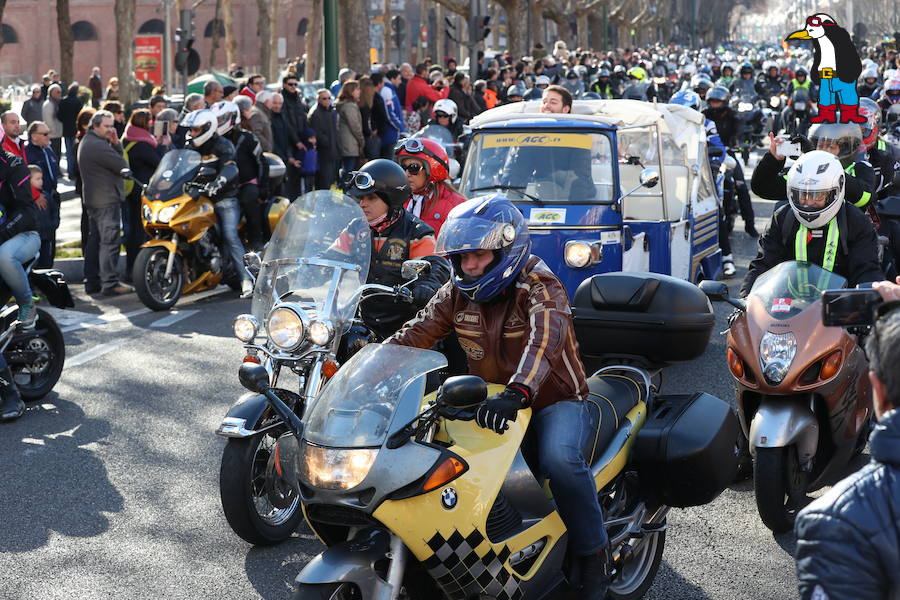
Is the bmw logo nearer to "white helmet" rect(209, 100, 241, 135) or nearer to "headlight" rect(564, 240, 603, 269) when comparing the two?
"headlight" rect(564, 240, 603, 269)

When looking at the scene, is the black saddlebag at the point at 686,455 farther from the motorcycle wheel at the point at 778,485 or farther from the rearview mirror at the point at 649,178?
the rearview mirror at the point at 649,178

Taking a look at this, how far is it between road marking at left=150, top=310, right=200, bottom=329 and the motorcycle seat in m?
6.50

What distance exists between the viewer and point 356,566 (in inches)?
144

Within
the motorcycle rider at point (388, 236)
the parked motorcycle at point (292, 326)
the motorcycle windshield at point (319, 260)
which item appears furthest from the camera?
the motorcycle rider at point (388, 236)

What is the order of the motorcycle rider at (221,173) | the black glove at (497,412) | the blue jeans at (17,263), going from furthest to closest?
the motorcycle rider at (221,173), the blue jeans at (17,263), the black glove at (497,412)

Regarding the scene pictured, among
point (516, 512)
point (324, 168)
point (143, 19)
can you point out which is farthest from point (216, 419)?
point (143, 19)

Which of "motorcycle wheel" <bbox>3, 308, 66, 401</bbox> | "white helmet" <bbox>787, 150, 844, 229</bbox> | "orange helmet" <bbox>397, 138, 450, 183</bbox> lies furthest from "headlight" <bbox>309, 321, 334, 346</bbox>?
"motorcycle wheel" <bbox>3, 308, 66, 401</bbox>

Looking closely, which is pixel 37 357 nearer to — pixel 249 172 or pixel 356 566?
pixel 249 172

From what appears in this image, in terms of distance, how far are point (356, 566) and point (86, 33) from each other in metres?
75.9

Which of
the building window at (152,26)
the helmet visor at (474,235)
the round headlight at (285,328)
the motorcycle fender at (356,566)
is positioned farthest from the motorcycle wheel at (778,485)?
the building window at (152,26)

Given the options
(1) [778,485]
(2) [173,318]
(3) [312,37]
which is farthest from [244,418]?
(3) [312,37]

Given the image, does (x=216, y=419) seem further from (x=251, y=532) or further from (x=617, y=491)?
(x=617, y=491)

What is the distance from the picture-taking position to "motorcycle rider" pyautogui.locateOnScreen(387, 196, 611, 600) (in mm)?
4289

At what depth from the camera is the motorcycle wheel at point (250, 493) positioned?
217 inches
